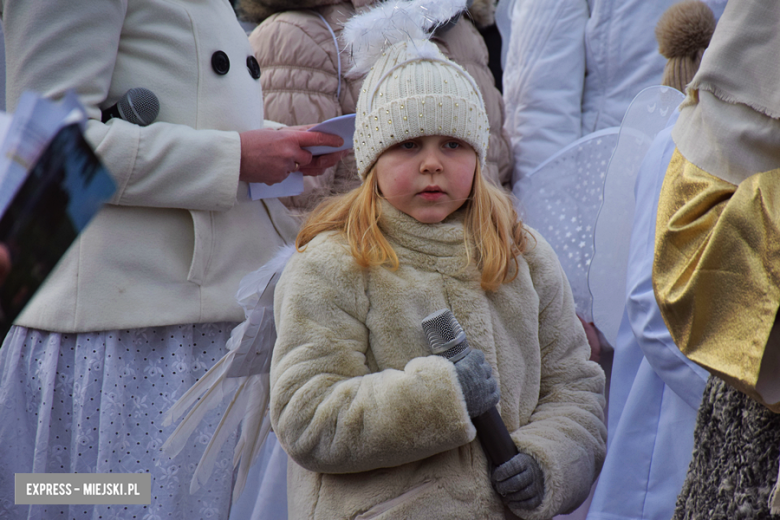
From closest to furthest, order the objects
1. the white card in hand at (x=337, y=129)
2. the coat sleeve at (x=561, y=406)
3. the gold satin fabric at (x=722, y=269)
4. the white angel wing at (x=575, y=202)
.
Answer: the gold satin fabric at (x=722, y=269) → the coat sleeve at (x=561, y=406) → the white card in hand at (x=337, y=129) → the white angel wing at (x=575, y=202)

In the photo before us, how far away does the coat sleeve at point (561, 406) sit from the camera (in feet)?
4.58

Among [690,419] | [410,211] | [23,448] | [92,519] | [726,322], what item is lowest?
[92,519]

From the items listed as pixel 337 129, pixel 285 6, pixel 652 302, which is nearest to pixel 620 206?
pixel 652 302

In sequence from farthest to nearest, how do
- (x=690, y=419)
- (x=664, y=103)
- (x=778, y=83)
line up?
(x=664, y=103) → (x=690, y=419) → (x=778, y=83)

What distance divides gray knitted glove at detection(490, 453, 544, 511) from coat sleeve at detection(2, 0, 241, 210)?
0.99 m

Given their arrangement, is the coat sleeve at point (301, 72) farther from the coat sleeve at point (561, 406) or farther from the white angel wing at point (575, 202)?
the coat sleeve at point (561, 406)

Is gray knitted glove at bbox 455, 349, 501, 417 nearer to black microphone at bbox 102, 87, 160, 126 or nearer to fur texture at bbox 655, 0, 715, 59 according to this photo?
black microphone at bbox 102, 87, 160, 126

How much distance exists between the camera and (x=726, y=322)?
91 centimetres

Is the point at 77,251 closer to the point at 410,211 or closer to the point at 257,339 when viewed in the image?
the point at 257,339

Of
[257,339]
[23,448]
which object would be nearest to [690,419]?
[257,339]

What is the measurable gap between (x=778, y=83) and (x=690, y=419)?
919mm

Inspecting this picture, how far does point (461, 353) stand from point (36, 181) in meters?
0.99

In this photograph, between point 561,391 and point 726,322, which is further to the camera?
point 561,391

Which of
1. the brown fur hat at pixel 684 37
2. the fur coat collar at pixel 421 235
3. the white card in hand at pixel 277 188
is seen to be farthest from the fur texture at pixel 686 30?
the white card in hand at pixel 277 188
